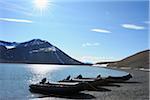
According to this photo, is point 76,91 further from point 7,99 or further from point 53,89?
point 7,99

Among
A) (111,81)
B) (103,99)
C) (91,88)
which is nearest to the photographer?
(103,99)


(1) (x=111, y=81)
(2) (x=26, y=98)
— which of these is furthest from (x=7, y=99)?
(1) (x=111, y=81)

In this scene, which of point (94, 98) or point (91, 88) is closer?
point (94, 98)

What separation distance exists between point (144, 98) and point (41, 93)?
12.3 meters

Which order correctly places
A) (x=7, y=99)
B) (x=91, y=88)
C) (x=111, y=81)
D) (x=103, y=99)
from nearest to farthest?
(x=103, y=99) → (x=7, y=99) → (x=91, y=88) → (x=111, y=81)

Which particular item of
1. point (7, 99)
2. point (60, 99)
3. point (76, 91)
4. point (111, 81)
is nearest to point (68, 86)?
point (76, 91)

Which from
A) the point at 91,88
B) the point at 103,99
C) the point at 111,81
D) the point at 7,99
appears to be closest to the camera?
the point at 103,99

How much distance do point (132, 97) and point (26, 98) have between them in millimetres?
12007

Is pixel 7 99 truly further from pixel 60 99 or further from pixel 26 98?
pixel 60 99

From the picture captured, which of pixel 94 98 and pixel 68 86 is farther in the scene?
pixel 68 86

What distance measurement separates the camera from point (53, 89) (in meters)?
38.4

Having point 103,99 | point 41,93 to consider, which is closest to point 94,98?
point 103,99

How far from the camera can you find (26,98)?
37938mm

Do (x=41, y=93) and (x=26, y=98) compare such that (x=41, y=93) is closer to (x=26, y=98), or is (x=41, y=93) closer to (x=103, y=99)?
(x=26, y=98)
